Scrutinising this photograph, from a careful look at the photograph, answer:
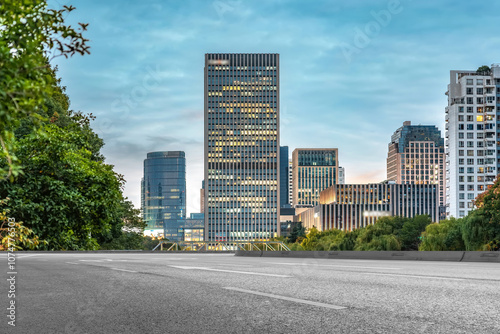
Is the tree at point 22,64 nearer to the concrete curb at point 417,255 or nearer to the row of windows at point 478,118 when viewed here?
the concrete curb at point 417,255

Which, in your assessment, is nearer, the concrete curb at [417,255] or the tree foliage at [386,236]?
the concrete curb at [417,255]

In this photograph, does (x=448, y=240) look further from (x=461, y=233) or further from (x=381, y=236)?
(x=381, y=236)

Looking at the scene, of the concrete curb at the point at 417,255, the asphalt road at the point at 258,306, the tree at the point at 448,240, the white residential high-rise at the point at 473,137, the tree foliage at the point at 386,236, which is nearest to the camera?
the asphalt road at the point at 258,306

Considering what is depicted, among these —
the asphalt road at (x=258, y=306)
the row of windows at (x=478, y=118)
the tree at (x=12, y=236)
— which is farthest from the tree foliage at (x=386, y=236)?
the row of windows at (x=478, y=118)

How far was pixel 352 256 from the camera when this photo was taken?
1113 inches

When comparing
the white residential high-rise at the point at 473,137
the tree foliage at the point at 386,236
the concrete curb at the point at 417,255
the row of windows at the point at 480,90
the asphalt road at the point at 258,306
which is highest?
the row of windows at the point at 480,90

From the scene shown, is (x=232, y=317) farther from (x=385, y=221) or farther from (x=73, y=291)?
(x=385, y=221)

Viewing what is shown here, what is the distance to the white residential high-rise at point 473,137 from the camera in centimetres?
16925

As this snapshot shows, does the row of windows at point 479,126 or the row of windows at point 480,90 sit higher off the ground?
the row of windows at point 480,90

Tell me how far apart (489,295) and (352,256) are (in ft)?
69.3

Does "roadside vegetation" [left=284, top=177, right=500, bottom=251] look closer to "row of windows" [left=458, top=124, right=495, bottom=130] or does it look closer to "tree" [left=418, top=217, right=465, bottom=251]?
"tree" [left=418, top=217, right=465, bottom=251]

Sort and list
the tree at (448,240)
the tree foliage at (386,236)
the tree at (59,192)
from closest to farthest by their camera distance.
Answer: the tree at (59,192)
the tree at (448,240)
the tree foliage at (386,236)

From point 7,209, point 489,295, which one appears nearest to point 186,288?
point 489,295

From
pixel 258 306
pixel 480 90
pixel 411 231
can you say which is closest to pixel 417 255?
pixel 258 306
